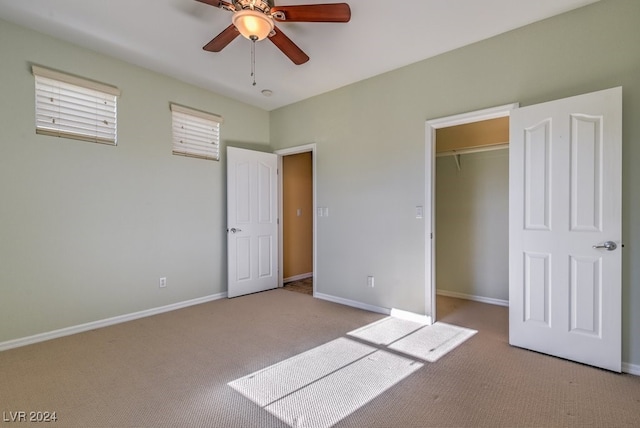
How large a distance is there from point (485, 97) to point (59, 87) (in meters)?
4.09

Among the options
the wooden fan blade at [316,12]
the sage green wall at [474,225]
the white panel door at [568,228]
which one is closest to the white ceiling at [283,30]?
the wooden fan blade at [316,12]

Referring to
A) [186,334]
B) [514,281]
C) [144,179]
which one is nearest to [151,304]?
[186,334]

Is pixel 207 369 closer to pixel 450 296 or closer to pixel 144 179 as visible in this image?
pixel 144 179

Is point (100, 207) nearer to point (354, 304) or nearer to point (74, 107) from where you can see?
point (74, 107)

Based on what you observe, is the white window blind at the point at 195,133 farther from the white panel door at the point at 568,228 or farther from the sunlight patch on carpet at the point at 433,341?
the white panel door at the point at 568,228

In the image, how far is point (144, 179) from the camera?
3551mm

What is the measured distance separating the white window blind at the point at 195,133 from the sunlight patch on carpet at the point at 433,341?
3297mm

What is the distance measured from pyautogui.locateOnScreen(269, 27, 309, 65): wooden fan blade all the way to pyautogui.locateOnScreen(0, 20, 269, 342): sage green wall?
2.05 metres

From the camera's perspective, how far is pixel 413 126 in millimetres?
3412

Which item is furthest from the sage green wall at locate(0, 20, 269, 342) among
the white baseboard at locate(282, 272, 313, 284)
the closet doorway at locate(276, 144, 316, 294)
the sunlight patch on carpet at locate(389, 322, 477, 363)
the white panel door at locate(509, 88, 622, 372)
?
the white panel door at locate(509, 88, 622, 372)

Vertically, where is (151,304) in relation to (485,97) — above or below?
below

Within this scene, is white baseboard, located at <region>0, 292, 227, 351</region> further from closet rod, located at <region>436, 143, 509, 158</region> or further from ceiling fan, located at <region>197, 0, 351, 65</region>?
closet rod, located at <region>436, 143, 509, 158</region>

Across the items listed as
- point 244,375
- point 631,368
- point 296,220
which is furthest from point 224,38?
point 631,368

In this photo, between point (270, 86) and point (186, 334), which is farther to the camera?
point (270, 86)
